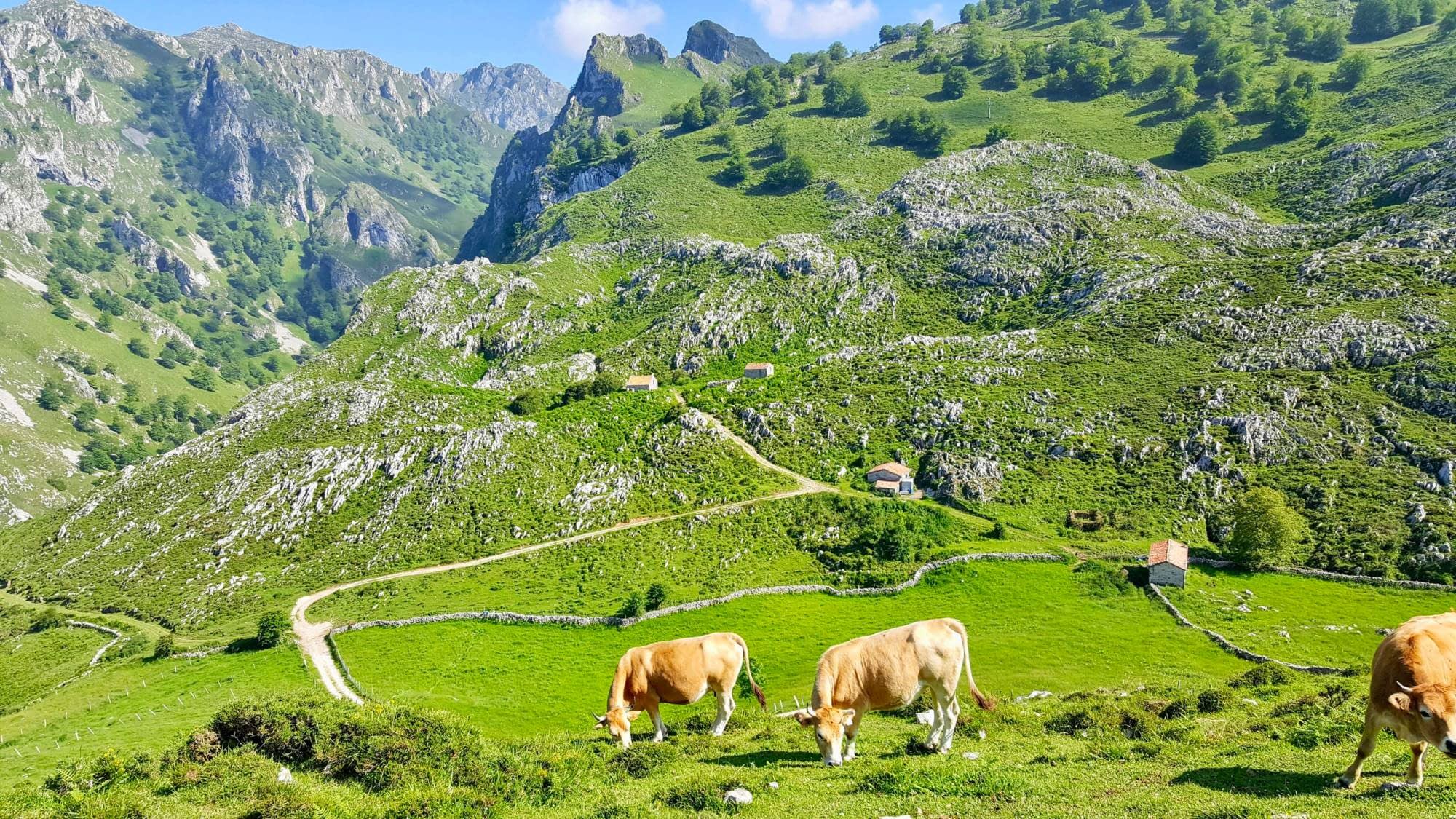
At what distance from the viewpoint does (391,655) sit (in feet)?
173

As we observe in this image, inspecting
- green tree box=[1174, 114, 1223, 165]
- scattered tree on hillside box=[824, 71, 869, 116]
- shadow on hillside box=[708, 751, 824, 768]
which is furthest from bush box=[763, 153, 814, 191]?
shadow on hillside box=[708, 751, 824, 768]

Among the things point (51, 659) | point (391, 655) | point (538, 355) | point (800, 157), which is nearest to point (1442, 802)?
point (391, 655)

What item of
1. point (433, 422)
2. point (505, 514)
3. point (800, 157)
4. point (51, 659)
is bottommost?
point (51, 659)

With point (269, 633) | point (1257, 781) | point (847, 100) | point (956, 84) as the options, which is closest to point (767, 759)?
point (1257, 781)

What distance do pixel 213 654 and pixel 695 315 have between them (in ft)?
273

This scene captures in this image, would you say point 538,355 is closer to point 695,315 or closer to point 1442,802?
point 695,315

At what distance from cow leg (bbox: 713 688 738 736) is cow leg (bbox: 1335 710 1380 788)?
16801 millimetres

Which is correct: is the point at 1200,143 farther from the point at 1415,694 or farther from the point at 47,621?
the point at 47,621

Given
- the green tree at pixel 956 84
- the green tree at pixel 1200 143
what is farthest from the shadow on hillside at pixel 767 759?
the green tree at pixel 956 84

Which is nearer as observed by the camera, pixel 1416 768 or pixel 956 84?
pixel 1416 768

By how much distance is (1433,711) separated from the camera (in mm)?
12398

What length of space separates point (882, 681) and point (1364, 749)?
10584 millimetres

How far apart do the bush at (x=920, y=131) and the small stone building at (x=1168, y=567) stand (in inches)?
5268

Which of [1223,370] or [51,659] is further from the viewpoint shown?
[1223,370]
